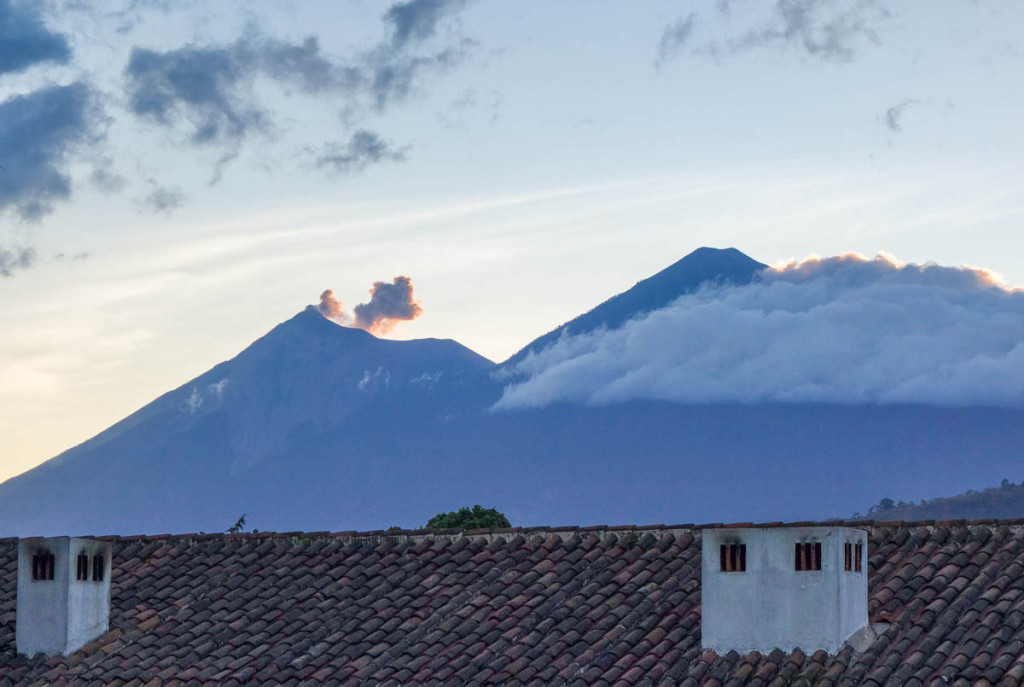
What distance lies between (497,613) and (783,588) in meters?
3.79

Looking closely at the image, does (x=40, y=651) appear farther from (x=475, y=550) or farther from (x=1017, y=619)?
(x=1017, y=619)

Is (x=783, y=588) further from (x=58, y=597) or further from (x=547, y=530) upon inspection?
(x=58, y=597)

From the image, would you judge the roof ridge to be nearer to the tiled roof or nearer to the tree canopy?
the tiled roof

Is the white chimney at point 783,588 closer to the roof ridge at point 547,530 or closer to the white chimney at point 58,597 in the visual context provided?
the roof ridge at point 547,530

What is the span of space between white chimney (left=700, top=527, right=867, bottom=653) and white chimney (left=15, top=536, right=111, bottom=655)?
8.40 metres

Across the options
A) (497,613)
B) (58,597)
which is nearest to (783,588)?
(497,613)

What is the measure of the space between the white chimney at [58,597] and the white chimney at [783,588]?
8.40 metres

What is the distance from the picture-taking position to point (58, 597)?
21391 mm

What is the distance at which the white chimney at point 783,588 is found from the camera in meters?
17.8

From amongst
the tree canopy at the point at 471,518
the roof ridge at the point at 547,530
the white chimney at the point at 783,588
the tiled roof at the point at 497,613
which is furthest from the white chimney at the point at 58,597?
the tree canopy at the point at 471,518

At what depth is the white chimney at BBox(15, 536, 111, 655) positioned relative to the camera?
69.8 ft

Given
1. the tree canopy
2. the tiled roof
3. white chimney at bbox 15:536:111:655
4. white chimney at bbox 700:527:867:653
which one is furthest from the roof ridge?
the tree canopy

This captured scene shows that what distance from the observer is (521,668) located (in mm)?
18703

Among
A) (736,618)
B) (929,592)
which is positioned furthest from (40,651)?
(929,592)
